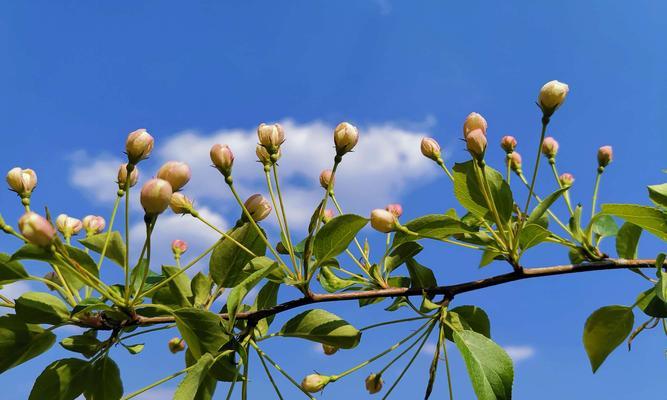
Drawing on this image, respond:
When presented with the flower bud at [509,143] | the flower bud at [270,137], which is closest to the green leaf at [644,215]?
the flower bud at [509,143]

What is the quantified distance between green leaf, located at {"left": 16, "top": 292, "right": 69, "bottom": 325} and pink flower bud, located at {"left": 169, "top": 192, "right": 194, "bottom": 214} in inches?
11.2

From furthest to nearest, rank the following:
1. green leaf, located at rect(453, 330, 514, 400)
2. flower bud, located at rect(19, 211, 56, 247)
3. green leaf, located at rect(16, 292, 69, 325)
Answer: green leaf, located at rect(16, 292, 69, 325) < green leaf, located at rect(453, 330, 514, 400) < flower bud, located at rect(19, 211, 56, 247)

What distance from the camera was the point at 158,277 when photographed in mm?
1545

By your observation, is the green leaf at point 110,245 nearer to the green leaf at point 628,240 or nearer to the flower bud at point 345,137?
the flower bud at point 345,137

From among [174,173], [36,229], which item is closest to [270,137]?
[174,173]

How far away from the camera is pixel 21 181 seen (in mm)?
1568

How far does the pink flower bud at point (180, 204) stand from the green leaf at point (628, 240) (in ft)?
3.23

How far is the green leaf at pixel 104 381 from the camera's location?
1.52 meters

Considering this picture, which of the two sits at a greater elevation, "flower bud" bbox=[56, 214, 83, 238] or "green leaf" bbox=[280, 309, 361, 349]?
"flower bud" bbox=[56, 214, 83, 238]

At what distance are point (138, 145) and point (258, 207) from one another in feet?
0.86

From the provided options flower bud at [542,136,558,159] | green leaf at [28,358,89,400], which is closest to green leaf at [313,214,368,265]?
green leaf at [28,358,89,400]

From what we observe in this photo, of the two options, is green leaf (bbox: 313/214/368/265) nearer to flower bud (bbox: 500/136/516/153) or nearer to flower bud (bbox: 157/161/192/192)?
flower bud (bbox: 157/161/192/192)

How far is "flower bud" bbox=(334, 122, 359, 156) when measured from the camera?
1474mm

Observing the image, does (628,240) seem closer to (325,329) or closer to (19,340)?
(325,329)
